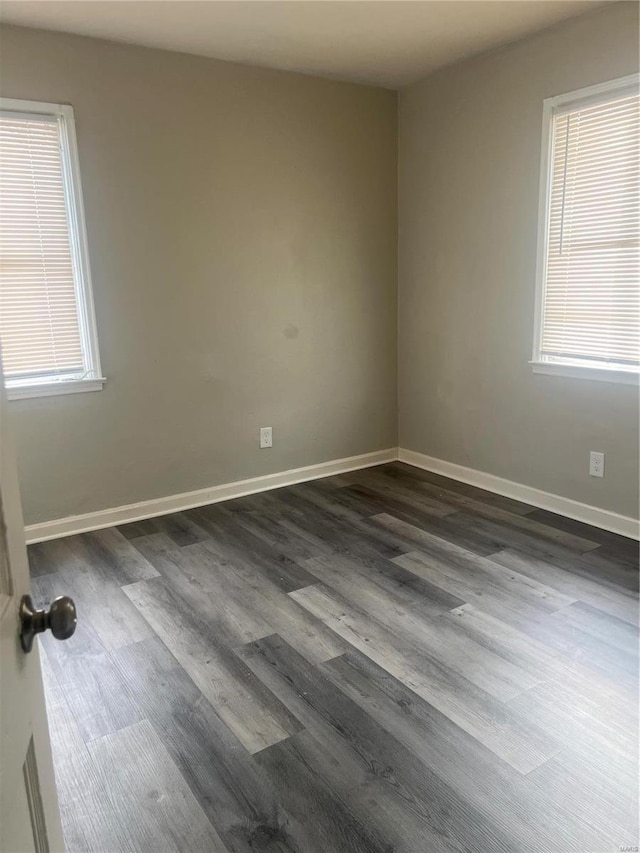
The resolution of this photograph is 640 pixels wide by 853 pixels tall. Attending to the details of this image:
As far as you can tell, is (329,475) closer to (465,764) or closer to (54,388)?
(54,388)

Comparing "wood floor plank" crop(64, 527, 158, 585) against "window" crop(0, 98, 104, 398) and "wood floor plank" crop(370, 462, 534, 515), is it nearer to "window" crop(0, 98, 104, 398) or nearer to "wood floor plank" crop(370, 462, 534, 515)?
"window" crop(0, 98, 104, 398)

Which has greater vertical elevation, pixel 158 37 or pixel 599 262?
pixel 158 37

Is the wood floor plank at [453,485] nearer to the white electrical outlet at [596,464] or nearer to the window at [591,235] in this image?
the white electrical outlet at [596,464]

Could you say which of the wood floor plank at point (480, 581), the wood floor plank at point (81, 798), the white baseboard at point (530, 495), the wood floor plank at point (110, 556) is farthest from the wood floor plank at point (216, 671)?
the white baseboard at point (530, 495)

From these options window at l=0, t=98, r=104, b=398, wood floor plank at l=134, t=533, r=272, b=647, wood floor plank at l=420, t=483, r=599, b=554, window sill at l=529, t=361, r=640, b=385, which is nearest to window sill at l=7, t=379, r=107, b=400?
window at l=0, t=98, r=104, b=398

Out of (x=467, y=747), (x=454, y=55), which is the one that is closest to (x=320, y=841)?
(x=467, y=747)

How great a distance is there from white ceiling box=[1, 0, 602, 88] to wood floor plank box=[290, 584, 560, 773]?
262 centimetres

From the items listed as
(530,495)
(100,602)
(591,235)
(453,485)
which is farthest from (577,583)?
(100,602)

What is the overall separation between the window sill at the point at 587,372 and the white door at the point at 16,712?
294 cm

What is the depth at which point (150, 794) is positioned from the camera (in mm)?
1672

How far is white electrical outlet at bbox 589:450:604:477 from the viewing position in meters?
3.29

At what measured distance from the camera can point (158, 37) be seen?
121 inches

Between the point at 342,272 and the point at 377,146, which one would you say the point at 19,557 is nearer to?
the point at 342,272

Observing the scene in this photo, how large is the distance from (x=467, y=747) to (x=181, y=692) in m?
0.93
